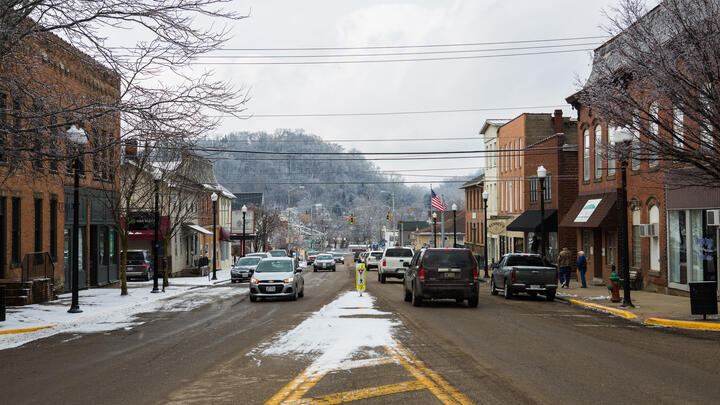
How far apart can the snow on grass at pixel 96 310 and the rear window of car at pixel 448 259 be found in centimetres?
777

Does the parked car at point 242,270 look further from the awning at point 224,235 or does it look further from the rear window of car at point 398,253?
the awning at point 224,235

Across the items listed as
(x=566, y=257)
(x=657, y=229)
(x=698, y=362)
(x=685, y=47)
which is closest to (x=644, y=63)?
(x=685, y=47)

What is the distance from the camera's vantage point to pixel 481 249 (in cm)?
6400

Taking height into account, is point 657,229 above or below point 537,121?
below

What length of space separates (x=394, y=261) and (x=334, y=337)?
2352cm

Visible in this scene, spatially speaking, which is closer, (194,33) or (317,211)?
(194,33)

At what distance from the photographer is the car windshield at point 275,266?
24.8 meters

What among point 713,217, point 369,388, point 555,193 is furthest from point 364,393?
point 555,193

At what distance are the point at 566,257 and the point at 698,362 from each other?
19.4m

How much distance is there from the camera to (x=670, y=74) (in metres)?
15.1

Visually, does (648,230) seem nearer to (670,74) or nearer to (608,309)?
(608,309)

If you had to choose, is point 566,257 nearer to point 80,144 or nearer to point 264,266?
point 264,266

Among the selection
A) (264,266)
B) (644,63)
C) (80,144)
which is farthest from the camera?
(264,266)

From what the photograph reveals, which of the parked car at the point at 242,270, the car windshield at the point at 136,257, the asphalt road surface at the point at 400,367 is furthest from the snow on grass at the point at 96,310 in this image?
the parked car at the point at 242,270
